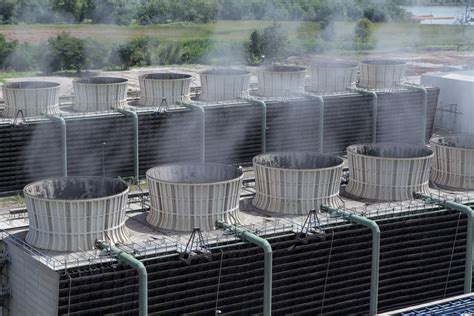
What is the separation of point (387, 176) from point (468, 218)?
11.2 feet

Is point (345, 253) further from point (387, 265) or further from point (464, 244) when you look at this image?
point (464, 244)

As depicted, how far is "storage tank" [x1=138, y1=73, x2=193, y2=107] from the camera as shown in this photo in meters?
52.6

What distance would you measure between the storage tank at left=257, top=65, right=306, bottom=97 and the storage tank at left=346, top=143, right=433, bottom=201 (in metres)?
15.3

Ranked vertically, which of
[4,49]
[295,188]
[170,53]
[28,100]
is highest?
[4,49]

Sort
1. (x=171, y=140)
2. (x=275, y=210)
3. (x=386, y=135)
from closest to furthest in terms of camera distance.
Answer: (x=275, y=210) → (x=171, y=140) → (x=386, y=135)

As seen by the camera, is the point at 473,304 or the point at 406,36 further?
the point at 406,36

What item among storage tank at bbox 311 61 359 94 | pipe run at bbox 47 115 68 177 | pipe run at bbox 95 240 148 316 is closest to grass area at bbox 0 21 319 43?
storage tank at bbox 311 61 359 94

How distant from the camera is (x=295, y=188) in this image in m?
37.9

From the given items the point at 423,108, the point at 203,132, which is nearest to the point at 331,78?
the point at 423,108

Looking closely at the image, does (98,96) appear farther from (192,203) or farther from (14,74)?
(14,74)

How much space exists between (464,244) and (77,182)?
46.5 ft

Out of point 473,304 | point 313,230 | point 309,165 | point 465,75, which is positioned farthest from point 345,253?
point 465,75

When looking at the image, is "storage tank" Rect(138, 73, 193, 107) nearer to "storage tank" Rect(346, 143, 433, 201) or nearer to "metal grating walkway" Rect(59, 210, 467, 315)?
"storage tank" Rect(346, 143, 433, 201)

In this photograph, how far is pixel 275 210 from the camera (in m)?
38.4
